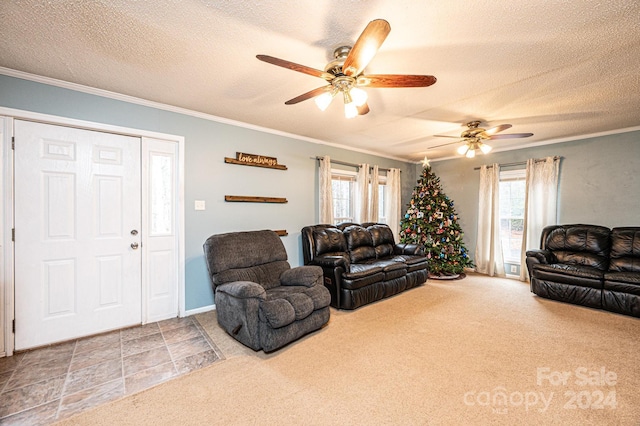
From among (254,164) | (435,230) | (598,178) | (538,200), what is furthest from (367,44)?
(598,178)

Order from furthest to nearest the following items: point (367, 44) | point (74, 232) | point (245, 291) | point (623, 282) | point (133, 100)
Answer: point (623, 282) → point (133, 100) → point (74, 232) → point (245, 291) → point (367, 44)

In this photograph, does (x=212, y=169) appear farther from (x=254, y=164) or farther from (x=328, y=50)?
(x=328, y=50)

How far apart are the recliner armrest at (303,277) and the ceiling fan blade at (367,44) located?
207cm

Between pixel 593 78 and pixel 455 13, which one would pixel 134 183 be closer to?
pixel 455 13

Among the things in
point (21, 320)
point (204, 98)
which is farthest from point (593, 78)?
point (21, 320)

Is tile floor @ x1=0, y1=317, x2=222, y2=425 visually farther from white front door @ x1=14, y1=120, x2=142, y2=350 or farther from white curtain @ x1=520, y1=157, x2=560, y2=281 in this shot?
white curtain @ x1=520, y1=157, x2=560, y2=281

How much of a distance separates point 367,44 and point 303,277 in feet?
7.62

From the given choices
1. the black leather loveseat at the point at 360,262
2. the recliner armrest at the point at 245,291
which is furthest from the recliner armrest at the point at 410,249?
the recliner armrest at the point at 245,291

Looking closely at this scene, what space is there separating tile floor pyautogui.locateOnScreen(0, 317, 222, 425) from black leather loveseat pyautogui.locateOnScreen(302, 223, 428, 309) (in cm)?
167

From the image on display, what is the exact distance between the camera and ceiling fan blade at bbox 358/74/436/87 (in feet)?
6.27

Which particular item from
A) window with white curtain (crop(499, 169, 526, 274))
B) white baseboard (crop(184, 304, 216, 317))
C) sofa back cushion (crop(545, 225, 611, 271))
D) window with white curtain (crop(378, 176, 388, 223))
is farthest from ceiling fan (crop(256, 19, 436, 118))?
window with white curtain (crop(499, 169, 526, 274))

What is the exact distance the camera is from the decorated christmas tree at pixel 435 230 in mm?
5406

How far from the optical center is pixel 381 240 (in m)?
5.04

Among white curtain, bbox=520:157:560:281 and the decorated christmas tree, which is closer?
white curtain, bbox=520:157:560:281
